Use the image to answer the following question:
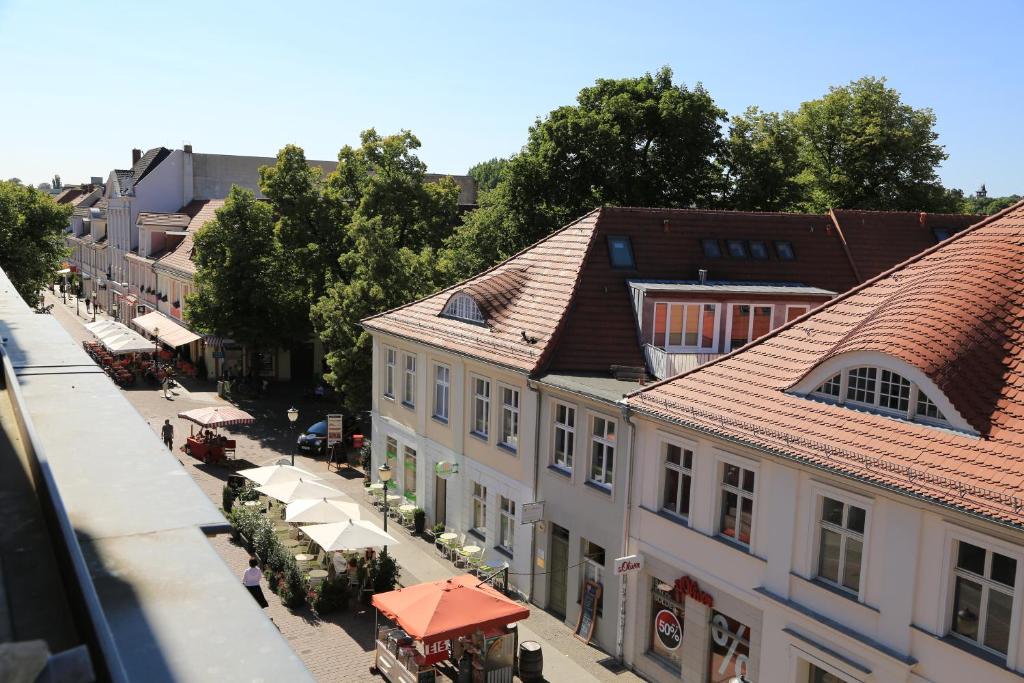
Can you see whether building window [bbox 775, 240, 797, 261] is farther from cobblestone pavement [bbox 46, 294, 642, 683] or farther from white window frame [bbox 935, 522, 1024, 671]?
white window frame [bbox 935, 522, 1024, 671]

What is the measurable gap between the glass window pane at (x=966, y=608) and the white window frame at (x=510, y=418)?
451 inches

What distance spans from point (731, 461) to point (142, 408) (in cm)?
3237

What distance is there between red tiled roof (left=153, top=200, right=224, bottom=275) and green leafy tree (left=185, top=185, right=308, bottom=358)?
10.3 m

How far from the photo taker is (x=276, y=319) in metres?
42.1

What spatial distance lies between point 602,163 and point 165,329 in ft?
93.3

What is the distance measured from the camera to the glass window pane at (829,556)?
13.9m

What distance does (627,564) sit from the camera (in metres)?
17.4

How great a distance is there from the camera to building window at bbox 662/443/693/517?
55.6 ft

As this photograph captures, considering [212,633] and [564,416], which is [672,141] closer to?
A: [564,416]

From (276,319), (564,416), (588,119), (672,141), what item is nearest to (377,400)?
(564,416)

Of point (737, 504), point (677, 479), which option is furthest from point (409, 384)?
point (737, 504)

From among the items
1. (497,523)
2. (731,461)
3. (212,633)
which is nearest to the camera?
(212,633)

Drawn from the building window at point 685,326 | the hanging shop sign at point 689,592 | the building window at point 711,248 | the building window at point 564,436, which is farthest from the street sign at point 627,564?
the building window at point 711,248

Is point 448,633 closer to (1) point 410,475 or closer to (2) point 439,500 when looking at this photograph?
(2) point 439,500
